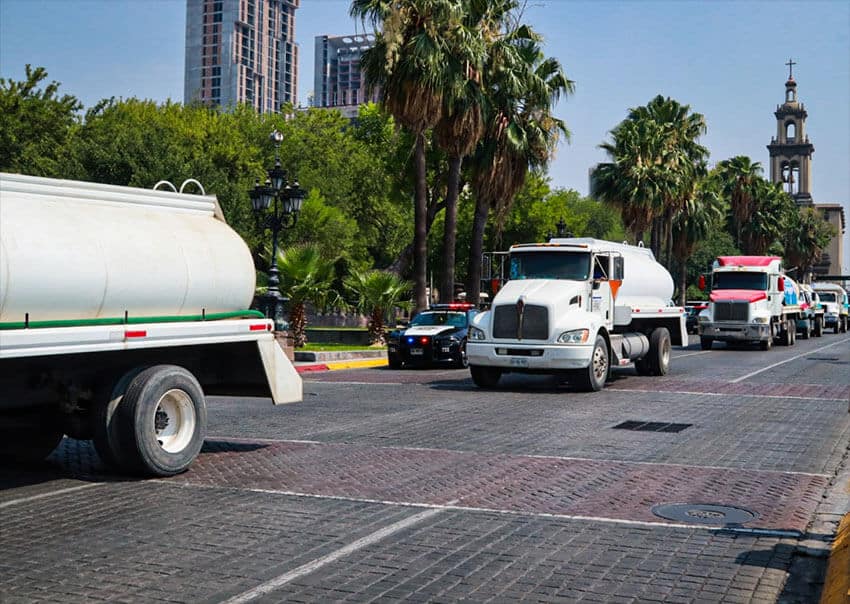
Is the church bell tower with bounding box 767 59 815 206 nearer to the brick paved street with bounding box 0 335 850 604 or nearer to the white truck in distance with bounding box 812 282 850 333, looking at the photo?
the white truck in distance with bounding box 812 282 850 333

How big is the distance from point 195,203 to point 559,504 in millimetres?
4941

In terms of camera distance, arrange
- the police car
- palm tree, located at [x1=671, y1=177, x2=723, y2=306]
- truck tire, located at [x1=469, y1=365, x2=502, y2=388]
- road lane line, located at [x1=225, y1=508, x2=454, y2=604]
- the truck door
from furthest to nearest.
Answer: palm tree, located at [x1=671, y1=177, x2=723, y2=306] < the police car < the truck door < truck tire, located at [x1=469, y1=365, x2=502, y2=388] < road lane line, located at [x1=225, y1=508, x2=454, y2=604]

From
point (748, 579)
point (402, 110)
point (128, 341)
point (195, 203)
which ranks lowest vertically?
point (748, 579)

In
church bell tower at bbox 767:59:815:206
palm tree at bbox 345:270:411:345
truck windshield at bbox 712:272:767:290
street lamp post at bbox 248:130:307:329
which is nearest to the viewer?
street lamp post at bbox 248:130:307:329

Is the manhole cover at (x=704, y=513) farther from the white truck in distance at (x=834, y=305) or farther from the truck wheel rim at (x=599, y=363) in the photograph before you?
the white truck in distance at (x=834, y=305)

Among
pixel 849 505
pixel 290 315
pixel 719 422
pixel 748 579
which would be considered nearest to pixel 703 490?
pixel 849 505

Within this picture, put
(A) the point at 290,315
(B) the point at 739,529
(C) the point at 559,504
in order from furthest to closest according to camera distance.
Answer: (A) the point at 290,315
(C) the point at 559,504
(B) the point at 739,529

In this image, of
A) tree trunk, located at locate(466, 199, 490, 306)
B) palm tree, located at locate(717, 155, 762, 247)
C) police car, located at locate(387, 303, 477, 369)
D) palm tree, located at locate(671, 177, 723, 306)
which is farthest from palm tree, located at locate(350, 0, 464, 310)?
palm tree, located at locate(717, 155, 762, 247)

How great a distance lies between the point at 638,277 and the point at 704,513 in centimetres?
1473

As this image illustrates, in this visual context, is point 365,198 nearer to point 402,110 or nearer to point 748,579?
point 402,110

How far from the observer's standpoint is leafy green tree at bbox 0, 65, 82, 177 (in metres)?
45.5

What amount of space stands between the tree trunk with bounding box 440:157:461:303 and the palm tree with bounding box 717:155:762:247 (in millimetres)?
44671

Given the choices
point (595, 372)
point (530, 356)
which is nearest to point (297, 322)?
point (530, 356)

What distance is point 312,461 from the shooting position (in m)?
10.4
